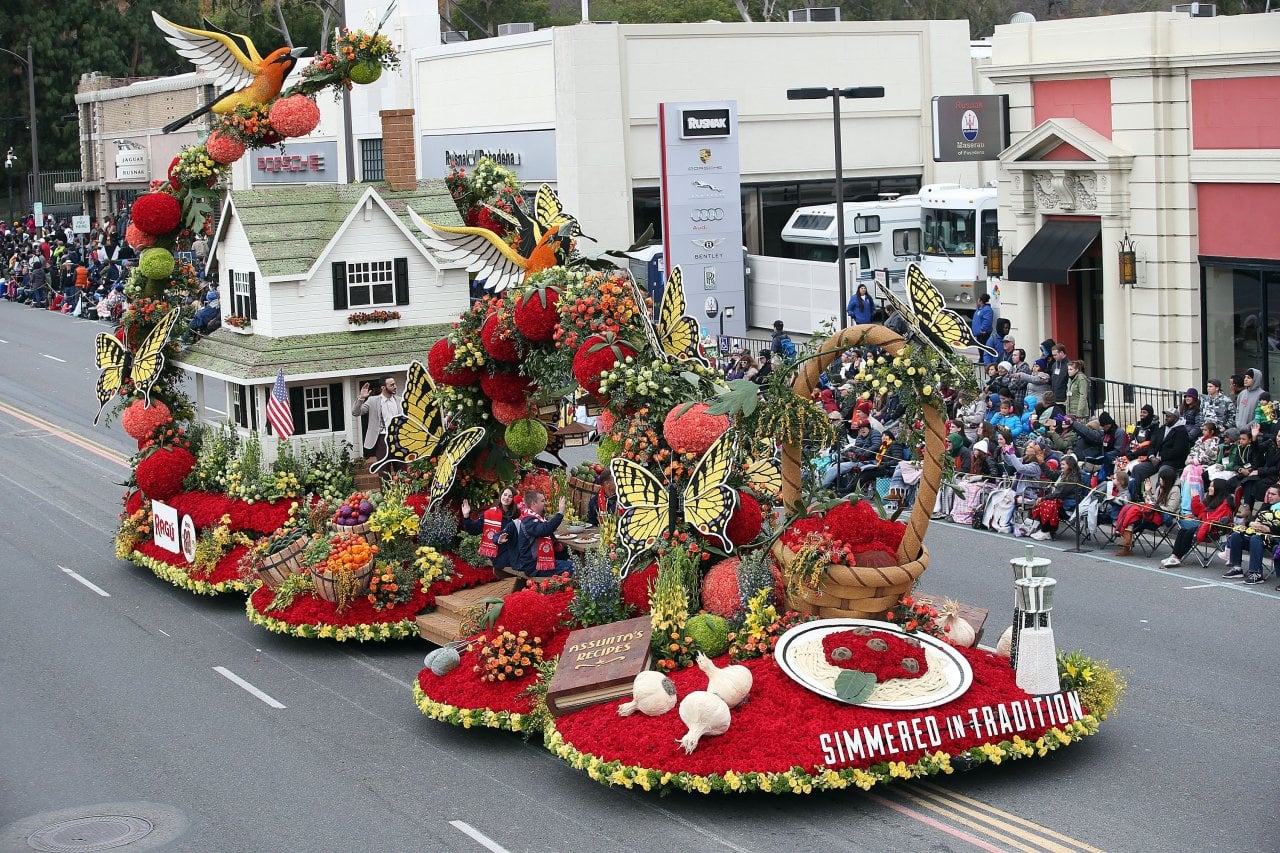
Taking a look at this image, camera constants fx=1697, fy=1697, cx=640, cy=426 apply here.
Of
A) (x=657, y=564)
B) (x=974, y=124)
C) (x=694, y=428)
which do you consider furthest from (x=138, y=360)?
(x=974, y=124)

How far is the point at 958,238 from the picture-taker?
3866 cm

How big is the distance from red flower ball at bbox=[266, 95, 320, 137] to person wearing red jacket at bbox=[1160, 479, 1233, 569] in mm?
12401

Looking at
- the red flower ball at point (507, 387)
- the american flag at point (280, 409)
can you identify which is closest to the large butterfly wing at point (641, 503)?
the red flower ball at point (507, 387)

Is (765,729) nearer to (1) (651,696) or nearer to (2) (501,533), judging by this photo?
(1) (651,696)

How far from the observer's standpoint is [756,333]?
136 feet

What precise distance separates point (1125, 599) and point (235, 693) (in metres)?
10.2

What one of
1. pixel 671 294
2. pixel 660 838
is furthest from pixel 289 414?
pixel 660 838

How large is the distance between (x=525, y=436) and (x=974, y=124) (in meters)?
16.5

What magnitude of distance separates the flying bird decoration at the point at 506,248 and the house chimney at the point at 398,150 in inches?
133

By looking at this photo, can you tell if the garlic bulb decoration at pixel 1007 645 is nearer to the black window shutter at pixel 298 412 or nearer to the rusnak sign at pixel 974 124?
the black window shutter at pixel 298 412

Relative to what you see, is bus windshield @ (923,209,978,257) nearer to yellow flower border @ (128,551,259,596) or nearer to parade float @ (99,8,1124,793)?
parade float @ (99,8,1124,793)

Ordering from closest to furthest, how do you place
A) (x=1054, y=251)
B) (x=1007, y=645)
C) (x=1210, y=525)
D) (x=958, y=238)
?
(x=1007, y=645) < (x=1210, y=525) < (x=1054, y=251) < (x=958, y=238)

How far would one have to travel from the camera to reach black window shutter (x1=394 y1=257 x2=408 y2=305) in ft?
75.0

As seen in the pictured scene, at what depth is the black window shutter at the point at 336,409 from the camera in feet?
73.7
